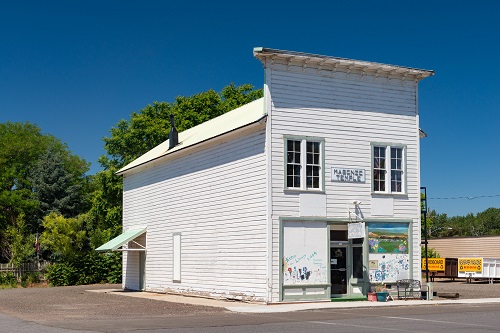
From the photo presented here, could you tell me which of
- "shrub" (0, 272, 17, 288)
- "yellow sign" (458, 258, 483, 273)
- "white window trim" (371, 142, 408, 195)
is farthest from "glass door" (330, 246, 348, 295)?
"shrub" (0, 272, 17, 288)

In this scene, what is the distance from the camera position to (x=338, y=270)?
26688 millimetres

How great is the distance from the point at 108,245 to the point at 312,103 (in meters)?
15.4

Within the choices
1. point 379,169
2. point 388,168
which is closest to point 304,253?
point 379,169

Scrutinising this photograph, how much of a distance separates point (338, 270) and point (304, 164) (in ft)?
14.2

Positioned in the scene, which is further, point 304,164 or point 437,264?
point 437,264

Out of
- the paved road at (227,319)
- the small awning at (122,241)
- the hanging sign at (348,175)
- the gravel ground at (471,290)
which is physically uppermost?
the hanging sign at (348,175)

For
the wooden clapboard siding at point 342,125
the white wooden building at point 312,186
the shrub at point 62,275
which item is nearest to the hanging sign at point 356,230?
the white wooden building at point 312,186

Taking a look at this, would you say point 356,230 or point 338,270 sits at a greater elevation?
point 356,230

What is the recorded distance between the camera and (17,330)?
1672cm

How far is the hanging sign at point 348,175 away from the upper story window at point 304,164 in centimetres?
63

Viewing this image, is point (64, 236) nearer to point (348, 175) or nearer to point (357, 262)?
point (357, 262)

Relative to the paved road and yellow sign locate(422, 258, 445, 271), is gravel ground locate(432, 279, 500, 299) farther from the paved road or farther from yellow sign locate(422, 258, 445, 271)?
the paved road

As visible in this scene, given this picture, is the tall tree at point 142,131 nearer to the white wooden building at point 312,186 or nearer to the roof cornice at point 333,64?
the white wooden building at point 312,186

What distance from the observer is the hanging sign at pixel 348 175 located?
86.7 feet
